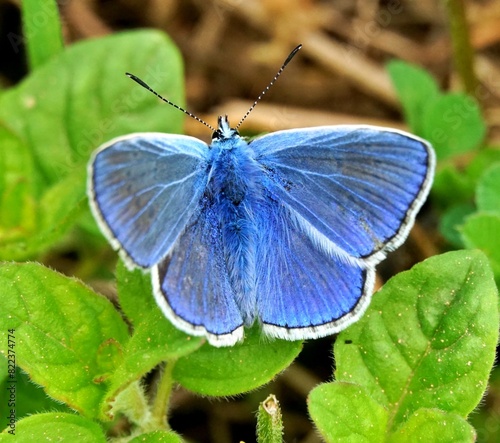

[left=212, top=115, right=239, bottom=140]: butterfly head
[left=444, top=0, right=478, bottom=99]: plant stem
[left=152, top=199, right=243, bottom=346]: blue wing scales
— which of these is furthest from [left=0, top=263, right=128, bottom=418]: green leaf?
[left=444, top=0, right=478, bottom=99]: plant stem

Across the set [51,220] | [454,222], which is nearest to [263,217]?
[51,220]

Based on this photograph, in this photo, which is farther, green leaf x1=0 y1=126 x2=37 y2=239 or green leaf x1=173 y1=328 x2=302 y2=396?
green leaf x1=0 y1=126 x2=37 y2=239

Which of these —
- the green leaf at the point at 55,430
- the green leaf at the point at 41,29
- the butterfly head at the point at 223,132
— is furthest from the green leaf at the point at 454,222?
the green leaf at the point at 41,29

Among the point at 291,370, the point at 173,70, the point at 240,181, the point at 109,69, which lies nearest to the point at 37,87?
the point at 109,69

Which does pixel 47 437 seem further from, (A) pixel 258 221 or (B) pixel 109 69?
(B) pixel 109 69

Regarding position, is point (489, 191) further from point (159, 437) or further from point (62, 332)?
point (62, 332)

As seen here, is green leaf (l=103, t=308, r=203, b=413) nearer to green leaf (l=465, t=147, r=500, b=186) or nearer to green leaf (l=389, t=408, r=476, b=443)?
green leaf (l=389, t=408, r=476, b=443)

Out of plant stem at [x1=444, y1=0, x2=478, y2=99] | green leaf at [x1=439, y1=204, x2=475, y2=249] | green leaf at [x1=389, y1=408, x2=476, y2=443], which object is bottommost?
green leaf at [x1=439, y1=204, x2=475, y2=249]
